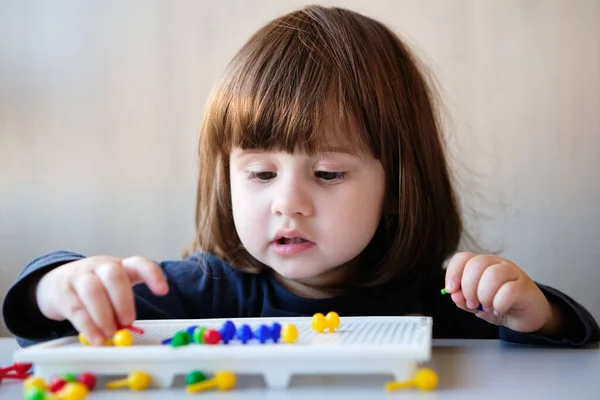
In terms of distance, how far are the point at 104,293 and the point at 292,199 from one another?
249mm

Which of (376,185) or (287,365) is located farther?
(376,185)

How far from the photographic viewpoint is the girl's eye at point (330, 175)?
818 mm

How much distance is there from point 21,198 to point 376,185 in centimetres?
70

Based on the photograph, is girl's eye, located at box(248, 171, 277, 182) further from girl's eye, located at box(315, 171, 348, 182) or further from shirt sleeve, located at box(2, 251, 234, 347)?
shirt sleeve, located at box(2, 251, 234, 347)

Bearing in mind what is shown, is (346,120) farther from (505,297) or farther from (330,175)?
(505,297)

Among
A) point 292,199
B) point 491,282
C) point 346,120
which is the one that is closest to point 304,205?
point 292,199

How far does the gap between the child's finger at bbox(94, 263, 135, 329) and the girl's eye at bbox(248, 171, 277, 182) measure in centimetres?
26

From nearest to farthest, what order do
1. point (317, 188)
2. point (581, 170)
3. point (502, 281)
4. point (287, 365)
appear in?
point (287, 365)
point (502, 281)
point (317, 188)
point (581, 170)

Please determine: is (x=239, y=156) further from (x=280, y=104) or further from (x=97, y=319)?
(x=97, y=319)

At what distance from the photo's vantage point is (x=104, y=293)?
0.61 m

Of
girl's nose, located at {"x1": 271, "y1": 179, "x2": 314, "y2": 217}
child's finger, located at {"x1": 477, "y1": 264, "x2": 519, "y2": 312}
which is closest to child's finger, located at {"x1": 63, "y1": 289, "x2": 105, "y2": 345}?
girl's nose, located at {"x1": 271, "y1": 179, "x2": 314, "y2": 217}

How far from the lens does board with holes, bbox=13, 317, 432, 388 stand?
0.49 meters

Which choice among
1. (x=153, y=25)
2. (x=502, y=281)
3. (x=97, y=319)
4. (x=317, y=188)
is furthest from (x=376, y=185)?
(x=153, y=25)

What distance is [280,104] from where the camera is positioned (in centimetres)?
82
